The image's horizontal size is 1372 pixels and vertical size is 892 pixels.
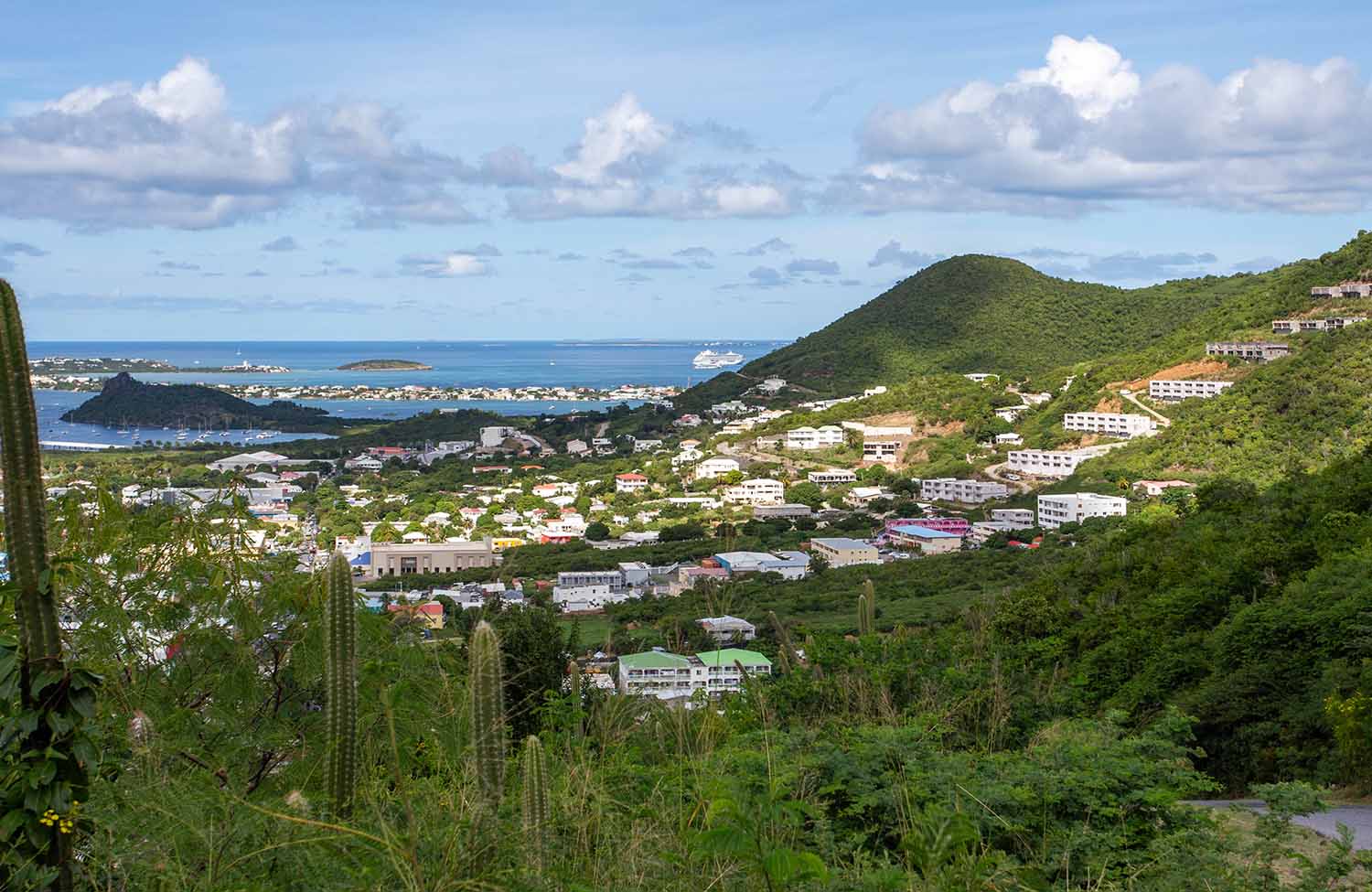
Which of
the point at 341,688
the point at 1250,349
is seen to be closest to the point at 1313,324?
the point at 1250,349

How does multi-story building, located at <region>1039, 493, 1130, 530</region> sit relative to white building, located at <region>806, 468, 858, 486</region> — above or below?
above

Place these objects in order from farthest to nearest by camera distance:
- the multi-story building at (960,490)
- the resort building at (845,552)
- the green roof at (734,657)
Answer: the multi-story building at (960,490) < the resort building at (845,552) < the green roof at (734,657)

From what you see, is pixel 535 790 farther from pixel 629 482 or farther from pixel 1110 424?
pixel 1110 424

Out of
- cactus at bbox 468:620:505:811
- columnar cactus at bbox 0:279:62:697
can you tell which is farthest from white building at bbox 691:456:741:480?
columnar cactus at bbox 0:279:62:697

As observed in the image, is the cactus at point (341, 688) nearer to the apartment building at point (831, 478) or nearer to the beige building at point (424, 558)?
the beige building at point (424, 558)

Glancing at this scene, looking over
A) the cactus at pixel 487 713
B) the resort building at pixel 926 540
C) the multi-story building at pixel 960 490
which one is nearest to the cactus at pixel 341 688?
the cactus at pixel 487 713

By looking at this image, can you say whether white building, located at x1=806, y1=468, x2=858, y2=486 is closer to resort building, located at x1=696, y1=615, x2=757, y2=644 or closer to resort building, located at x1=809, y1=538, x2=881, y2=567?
resort building, located at x1=809, y1=538, x2=881, y2=567

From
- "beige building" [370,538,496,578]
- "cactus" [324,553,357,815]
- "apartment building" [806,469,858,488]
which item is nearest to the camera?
"cactus" [324,553,357,815]
